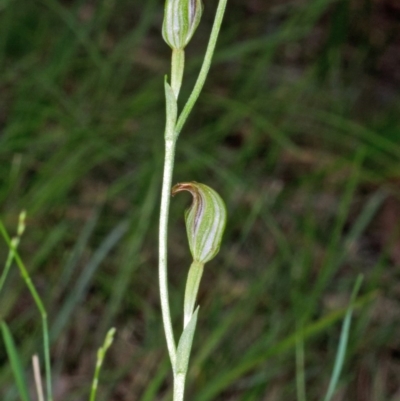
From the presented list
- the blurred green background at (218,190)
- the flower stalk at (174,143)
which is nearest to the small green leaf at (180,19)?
the flower stalk at (174,143)

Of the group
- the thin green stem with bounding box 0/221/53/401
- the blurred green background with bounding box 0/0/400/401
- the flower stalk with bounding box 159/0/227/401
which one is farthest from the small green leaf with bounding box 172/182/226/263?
the blurred green background with bounding box 0/0/400/401

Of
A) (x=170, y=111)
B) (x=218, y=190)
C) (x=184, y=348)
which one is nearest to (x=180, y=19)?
(x=170, y=111)

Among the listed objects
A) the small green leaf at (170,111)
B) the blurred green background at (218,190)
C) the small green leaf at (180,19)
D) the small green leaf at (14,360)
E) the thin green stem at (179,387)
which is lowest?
the blurred green background at (218,190)

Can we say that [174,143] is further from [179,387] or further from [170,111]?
[179,387]

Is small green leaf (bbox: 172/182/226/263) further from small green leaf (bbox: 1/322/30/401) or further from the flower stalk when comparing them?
small green leaf (bbox: 1/322/30/401)

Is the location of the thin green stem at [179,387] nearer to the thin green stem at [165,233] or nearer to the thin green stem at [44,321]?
the thin green stem at [165,233]

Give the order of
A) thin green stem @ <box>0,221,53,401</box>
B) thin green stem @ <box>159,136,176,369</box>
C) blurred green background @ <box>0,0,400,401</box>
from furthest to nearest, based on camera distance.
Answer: blurred green background @ <box>0,0,400,401</box> < thin green stem @ <box>0,221,53,401</box> < thin green stem @ <box>159,136,176,369</box>
